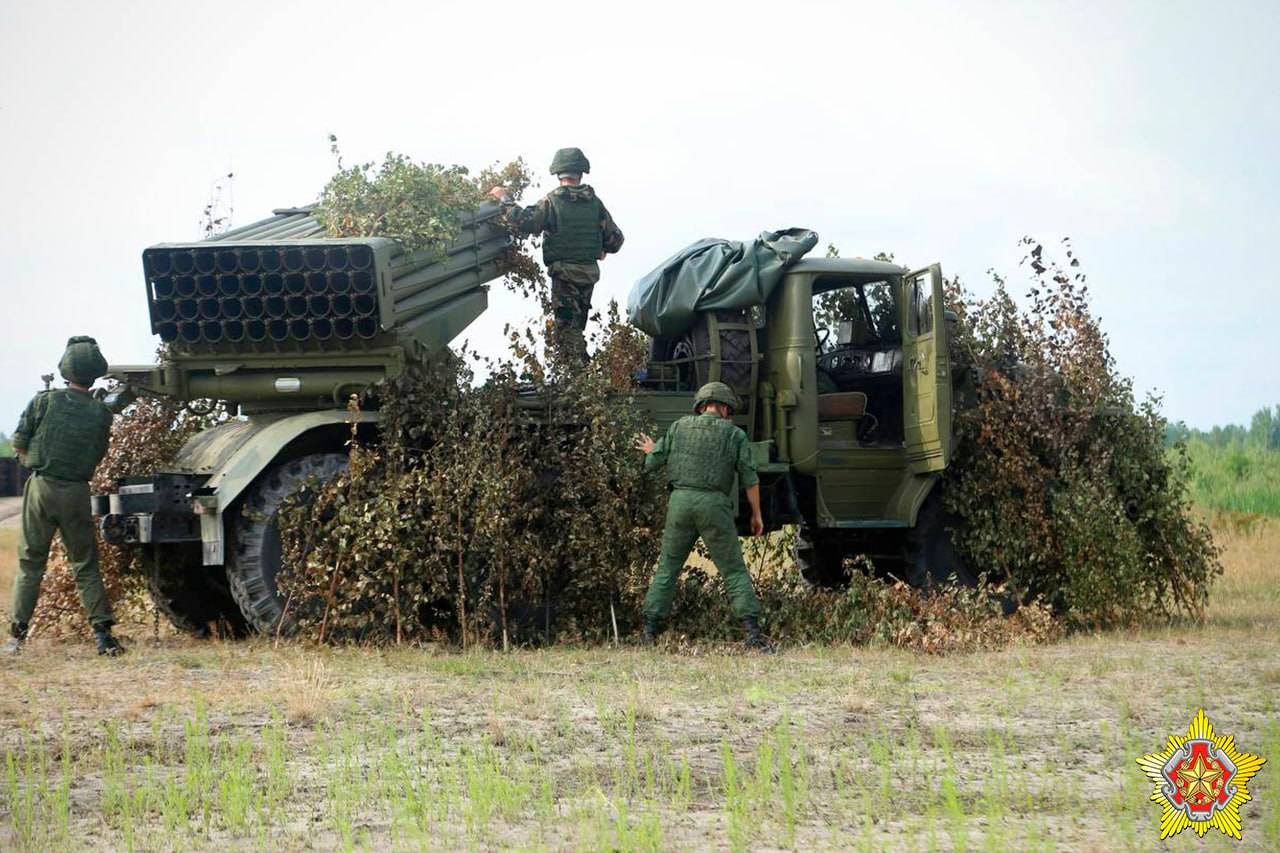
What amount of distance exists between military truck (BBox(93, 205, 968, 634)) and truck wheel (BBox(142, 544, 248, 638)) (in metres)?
0.02

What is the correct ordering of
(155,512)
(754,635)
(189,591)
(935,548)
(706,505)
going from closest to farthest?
(155,512) < (706,505) < (754,635) < (189,591) < (935,548)

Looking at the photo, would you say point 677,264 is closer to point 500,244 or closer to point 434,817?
point 500,244

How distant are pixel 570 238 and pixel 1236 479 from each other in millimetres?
18001

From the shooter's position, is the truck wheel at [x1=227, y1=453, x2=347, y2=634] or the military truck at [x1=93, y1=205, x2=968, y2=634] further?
the truck wheel at [x1=227, y1=453, x2=347, y2=634]

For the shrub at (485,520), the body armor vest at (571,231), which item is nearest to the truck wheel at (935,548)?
the shrub at (485,520)

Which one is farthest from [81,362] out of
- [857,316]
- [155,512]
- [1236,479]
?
[1236,479]

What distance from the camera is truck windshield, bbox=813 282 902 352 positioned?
12703 mm

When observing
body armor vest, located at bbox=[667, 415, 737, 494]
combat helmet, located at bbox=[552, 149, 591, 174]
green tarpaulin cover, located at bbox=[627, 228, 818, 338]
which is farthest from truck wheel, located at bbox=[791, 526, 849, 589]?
combat helmet, located at bbox=[552, 149, 591, 174]

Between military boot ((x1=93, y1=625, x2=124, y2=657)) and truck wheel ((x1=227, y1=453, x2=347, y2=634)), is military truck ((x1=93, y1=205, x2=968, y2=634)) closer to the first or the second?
truck wheel ((x1=227, y1=453, x2=347, y2=634))

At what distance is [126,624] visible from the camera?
12688mm

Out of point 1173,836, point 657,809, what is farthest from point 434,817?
point 1173,836

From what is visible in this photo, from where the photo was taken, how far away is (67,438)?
10414 millimetres

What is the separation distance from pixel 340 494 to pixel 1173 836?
20.4 feet

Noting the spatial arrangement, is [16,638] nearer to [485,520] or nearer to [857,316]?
[485,520]
